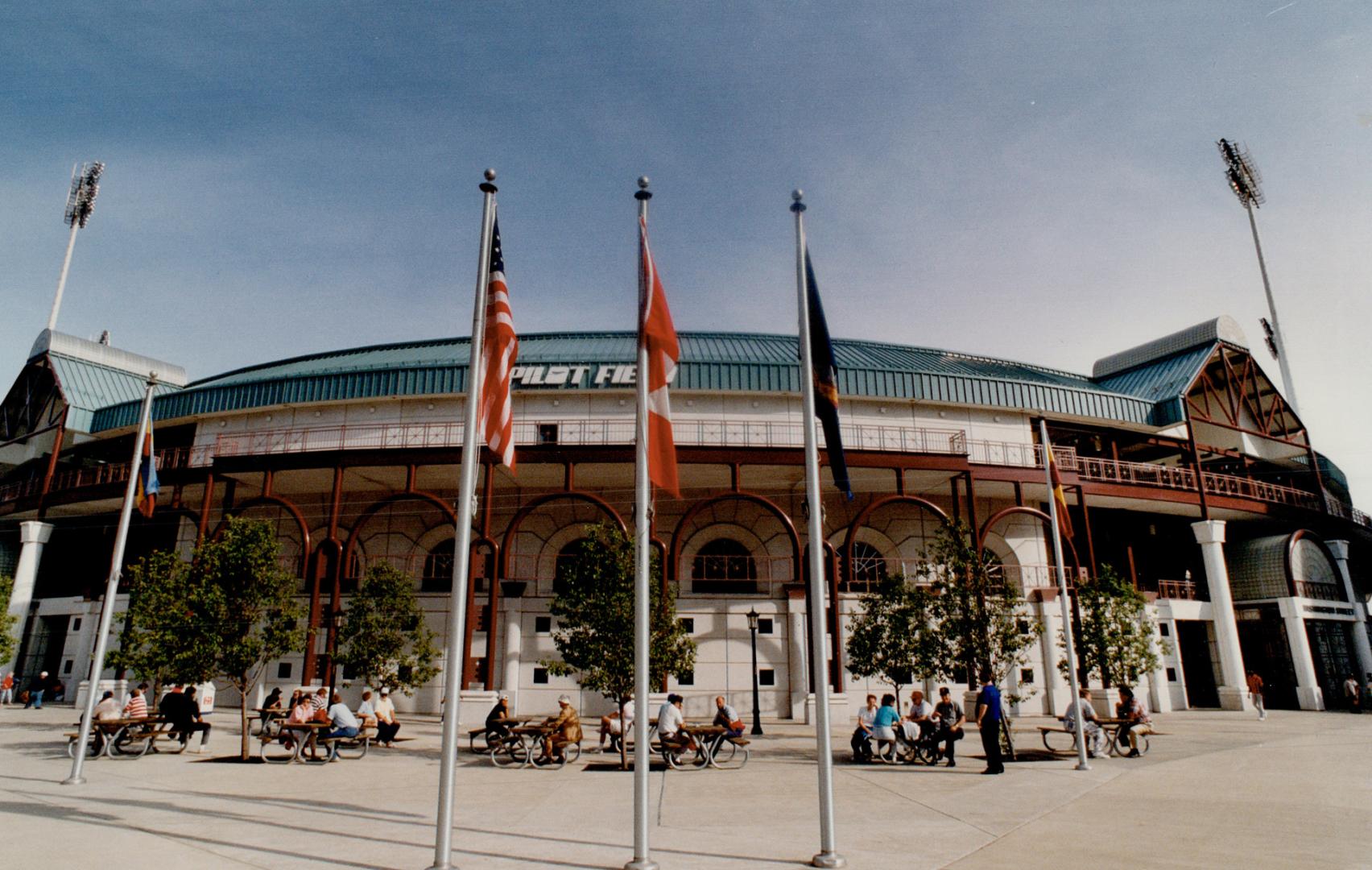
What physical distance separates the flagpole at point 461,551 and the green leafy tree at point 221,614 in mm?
10435

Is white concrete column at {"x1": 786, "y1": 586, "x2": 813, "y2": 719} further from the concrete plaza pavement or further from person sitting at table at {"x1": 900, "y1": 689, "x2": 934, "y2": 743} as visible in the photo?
person sitting at table at {"x1": 900, "y1": 689, "x2": 934, "y2": 743}

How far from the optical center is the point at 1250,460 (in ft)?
125

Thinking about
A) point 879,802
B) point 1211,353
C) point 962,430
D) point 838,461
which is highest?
point 1211,353

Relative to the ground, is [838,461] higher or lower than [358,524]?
lower

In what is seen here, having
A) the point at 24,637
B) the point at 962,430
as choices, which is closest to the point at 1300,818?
→ the point at 962,430

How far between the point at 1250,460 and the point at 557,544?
33.3m

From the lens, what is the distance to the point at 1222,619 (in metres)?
31.8

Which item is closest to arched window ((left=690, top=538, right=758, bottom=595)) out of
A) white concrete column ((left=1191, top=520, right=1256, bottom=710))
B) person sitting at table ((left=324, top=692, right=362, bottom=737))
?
person sitting at table ((left=324, top=692, right=362, bottom=737))

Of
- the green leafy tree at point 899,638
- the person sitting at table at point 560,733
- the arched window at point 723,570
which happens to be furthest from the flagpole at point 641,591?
the arched window at point 723,570

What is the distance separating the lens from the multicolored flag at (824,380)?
9781 mm

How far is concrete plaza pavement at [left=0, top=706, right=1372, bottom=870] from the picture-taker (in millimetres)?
8016

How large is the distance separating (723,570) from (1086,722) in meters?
15.2

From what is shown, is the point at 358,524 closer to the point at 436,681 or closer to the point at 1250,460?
the point at 436,681

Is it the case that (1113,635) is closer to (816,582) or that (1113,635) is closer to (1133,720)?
(1133,720)
